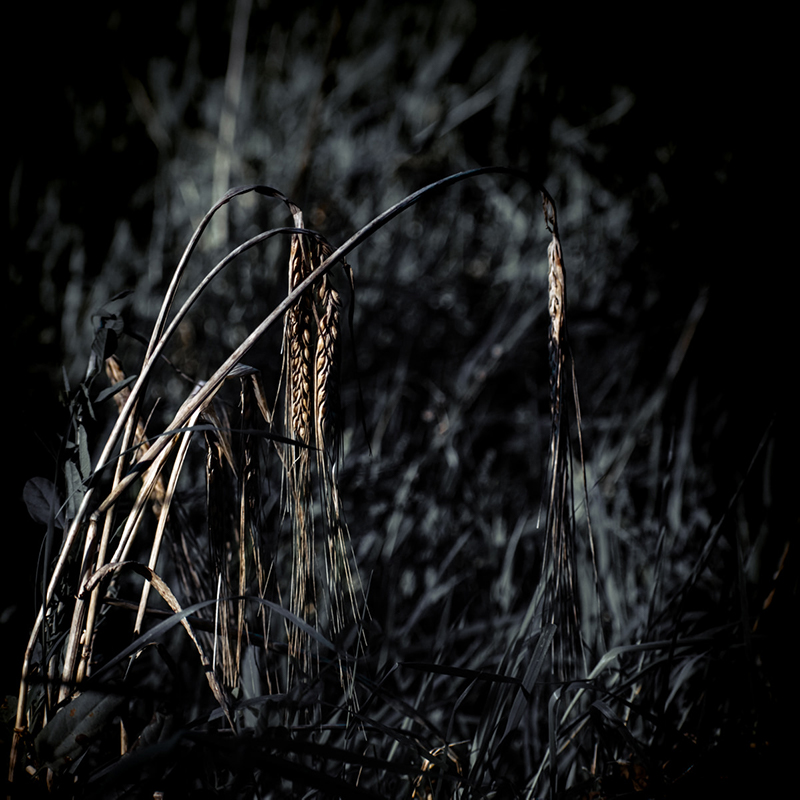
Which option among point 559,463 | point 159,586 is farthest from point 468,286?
point 159,586

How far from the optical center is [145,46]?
6.43ft

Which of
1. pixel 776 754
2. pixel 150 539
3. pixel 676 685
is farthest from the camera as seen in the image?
pixel 150 539

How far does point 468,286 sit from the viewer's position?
6.22ft

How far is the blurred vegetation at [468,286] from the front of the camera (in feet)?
3.22

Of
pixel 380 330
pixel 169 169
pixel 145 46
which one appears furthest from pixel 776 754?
pixel 145 46

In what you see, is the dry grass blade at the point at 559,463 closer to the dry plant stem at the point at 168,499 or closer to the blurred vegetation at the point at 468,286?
the blurred vegetation at the point at 468,286

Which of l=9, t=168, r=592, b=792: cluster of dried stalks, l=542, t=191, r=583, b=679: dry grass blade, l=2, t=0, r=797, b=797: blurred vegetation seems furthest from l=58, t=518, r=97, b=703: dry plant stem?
l=542, t=191, r=583, b=679: dry grass blade

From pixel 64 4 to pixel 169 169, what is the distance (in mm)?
472

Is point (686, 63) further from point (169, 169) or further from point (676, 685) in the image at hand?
point (169, 169)

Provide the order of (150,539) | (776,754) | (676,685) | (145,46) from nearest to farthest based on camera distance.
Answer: (776,754) → (676,685) → (150,539) → (145,46)

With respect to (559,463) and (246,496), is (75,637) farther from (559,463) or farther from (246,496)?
(559,463)

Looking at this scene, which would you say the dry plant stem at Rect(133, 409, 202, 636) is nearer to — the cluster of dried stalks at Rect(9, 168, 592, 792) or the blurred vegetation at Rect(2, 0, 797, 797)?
the cluster of dried stalks at Rect(9, 168, 592, 792)

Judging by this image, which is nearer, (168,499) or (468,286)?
(168,499)

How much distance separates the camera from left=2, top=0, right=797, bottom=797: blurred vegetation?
0.98 m
